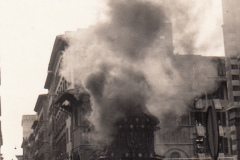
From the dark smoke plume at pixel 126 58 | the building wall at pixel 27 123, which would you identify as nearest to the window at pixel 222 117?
the dark smoke plume at pixel 126 58

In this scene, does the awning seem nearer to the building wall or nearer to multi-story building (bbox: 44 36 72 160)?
multi-story building (bbox: 44 36 72 160)

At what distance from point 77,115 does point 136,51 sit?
61.8 feet

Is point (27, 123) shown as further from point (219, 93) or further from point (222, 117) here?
point (222, 117)

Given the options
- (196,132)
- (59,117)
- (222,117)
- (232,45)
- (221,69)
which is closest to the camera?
(232,45)

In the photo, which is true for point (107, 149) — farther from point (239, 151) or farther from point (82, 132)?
point (82, 132)

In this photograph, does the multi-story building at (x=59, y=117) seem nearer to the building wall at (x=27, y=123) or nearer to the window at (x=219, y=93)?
the window at (x=219, y=93)

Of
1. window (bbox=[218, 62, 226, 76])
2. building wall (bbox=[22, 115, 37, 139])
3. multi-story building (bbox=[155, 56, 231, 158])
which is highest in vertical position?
building wall (bbox=[22, 115, 37, 139])

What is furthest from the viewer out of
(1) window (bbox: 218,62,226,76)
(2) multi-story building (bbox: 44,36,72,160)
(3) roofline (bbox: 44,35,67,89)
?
(2) multi-story building (bbox: 44,36,72,160)

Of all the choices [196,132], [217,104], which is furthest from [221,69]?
[196,132]

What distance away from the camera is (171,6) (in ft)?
49.9

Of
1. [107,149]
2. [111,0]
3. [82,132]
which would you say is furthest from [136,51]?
[82,132]

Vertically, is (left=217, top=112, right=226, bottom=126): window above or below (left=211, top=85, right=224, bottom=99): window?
below

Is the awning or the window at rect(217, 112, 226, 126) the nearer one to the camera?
the awning

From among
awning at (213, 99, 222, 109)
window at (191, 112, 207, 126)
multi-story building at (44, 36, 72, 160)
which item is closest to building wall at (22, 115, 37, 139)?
multi-story building at (44, 36, 72, 160)
